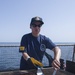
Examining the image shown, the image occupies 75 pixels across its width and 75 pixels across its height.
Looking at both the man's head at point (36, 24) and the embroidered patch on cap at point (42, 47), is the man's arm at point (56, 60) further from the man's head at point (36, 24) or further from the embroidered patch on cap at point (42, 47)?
the man's head at point (36, 24)

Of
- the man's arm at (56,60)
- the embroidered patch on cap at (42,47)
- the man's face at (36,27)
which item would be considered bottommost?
the man's arm at (56,60)

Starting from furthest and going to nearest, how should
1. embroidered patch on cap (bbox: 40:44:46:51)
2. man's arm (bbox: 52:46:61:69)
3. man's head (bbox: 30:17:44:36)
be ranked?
embroidered patch on cap (bbox: 40:44:46:51), man's head (bbox: 30:17:44:36), man's arm (bbox: 52:46:61:69)

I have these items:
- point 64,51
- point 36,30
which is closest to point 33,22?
point 36,30

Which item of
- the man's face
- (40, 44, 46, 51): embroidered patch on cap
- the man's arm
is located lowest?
the man's arm

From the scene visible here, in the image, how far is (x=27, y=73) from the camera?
3135mm

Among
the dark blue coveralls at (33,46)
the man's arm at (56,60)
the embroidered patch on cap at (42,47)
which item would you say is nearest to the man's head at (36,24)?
the dark blue coveralls at (33,46)

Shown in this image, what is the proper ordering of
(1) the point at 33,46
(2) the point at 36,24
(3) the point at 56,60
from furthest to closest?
(1) the point at 33,46 → (2) the point at 36,24 → (3) the point at 56,60

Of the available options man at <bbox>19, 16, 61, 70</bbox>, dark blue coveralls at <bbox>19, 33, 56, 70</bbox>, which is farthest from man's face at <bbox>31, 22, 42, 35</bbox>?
dark blue coveralls at <bbox>19, 33, 56, 70</bbox>

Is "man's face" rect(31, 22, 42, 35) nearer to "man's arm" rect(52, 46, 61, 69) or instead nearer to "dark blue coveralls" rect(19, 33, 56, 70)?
"dark blue coveralls" rect(19, 33, 56, 70)

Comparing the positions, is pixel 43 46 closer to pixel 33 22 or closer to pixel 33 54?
pixel 33 54

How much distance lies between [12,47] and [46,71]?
3759mm

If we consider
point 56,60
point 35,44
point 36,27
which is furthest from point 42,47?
point 56,60

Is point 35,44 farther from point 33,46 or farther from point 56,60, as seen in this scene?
point 56,60

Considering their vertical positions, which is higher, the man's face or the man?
the man's face
